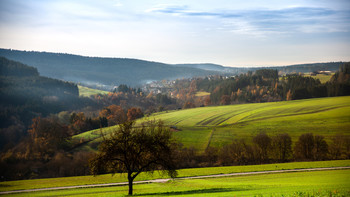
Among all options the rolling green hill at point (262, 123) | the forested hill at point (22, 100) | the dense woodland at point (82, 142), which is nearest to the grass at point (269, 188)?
the dense woodland at point (82, 142)

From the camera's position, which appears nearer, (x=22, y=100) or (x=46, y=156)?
(x=46, y=156)

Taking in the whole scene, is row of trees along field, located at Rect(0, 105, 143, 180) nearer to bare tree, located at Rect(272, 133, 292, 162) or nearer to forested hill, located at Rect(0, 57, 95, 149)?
forested hill, located at Rect(0, 57, 95, 149)

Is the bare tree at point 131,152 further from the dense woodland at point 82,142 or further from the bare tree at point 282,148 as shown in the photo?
the bare tree at point 282,148

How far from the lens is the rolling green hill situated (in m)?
78.4

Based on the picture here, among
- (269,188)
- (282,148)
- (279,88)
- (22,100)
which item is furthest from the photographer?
(279,88)

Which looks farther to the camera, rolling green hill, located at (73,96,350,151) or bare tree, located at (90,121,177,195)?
rolling green hill, located at (73,96,350,151)

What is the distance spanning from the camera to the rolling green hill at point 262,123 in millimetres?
78375

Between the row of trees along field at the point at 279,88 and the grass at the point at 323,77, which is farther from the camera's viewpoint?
the grass at the point at 323,77

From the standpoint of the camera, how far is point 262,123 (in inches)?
3477

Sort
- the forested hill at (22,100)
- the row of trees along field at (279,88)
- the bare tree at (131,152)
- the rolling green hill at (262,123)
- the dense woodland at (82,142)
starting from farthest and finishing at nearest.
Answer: the forested hill at (22,100), the row of trees along field at (279,88), the rolling green hill at (262,123), the dense woodland at (82,142), the bare tree at (131,152)

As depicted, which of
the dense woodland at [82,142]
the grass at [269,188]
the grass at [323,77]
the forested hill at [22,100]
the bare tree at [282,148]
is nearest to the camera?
the grass at [269,188]

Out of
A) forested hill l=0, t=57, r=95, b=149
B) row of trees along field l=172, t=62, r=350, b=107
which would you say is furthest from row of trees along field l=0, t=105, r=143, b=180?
row of trees along field l=172, t=62, r=350, b=107

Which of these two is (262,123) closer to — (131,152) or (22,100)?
(131,152)

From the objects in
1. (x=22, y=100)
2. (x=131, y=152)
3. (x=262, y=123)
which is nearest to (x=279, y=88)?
(x=262, y=123)
